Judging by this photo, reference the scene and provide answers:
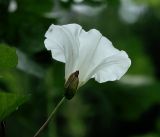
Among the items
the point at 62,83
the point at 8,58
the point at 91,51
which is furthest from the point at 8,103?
the point at 62,83

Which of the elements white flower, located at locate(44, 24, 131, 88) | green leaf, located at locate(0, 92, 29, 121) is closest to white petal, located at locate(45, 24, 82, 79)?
white flower, located at locate(44, 24, 131, 88)

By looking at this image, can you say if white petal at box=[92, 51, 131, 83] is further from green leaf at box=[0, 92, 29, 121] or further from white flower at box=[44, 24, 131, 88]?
green leaf at box=[0, 92, 29, 121]

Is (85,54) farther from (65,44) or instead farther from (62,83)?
(62,83)

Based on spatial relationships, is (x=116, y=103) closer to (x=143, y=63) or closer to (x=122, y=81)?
(x=122, y=81)

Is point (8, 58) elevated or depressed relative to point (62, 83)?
elevated

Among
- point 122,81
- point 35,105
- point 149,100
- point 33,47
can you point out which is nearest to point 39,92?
point 35,105

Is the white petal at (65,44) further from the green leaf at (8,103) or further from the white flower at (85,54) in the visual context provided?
the green leaf at (8,103)
